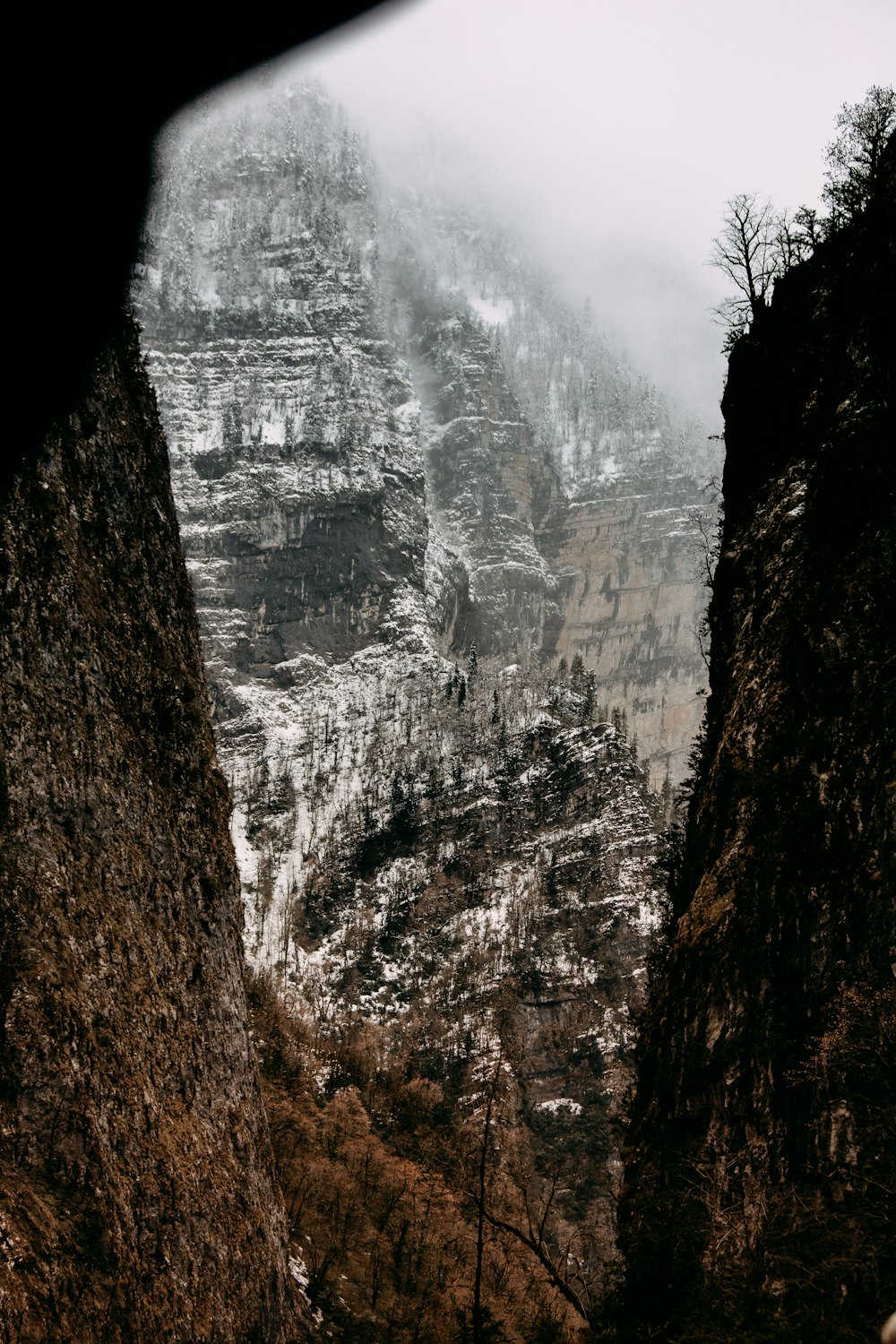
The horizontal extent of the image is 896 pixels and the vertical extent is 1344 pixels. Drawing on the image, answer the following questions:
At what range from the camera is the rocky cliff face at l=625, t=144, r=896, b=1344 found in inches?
632

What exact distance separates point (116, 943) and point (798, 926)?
10854 mm

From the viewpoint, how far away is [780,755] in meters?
20.3

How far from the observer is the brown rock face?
52.6 feet

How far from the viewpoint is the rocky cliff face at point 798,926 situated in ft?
52.6

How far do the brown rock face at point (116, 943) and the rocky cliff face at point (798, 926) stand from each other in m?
7.86

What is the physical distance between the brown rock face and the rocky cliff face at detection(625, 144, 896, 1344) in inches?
310

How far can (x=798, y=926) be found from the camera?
61.5ft

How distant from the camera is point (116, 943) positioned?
19.3 metres

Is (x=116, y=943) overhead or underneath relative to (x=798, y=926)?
underneath

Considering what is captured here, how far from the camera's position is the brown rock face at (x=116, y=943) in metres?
16.0

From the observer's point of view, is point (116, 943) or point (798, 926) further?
point (116, 943)

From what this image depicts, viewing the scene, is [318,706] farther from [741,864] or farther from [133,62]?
[133,62]

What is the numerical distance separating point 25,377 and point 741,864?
1394 centimetres

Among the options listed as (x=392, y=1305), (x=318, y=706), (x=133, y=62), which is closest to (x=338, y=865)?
(x=318, y=706)
